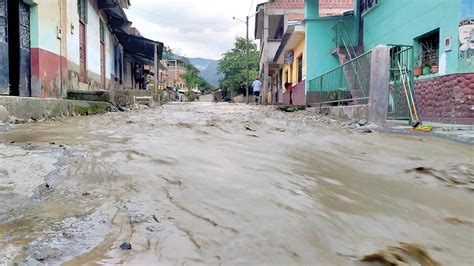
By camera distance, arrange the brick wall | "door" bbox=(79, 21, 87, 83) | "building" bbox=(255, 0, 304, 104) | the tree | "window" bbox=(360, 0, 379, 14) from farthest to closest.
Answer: the tree, "building" bbox=(255, 0, 304, 104), "window" bbox=(360, 0, 379, 14), "door" bbox=(79, 21, 87, 83), the brick wall

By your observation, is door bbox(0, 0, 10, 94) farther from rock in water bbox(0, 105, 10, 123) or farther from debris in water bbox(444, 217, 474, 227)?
debris in water bbox(444, 217, 474, 227)

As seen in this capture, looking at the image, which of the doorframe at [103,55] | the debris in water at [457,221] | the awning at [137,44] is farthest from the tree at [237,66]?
the debris in water at [457,221]

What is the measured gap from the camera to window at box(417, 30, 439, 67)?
8.40m

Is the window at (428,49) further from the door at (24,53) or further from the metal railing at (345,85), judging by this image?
the door at (24,53)

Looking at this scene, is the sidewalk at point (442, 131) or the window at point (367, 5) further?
the window at point (367, 5)

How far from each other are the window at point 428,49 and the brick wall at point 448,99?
479 mm

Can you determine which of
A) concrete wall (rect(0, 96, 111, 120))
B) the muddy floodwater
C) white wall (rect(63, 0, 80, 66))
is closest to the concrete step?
concrete wall (rect(0, 96, 111, 120))

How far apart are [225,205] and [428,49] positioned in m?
8.32

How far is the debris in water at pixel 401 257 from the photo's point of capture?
155 centimetres

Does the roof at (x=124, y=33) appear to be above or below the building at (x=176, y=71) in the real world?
below

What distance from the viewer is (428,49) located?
882cm

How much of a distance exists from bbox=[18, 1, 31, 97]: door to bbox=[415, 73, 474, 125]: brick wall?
8.19 m

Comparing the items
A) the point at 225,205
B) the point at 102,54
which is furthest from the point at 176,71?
the point at 225,205

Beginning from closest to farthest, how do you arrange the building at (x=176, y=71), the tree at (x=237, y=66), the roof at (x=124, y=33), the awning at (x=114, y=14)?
the awning at (x=114, y=14)
the roof at (x=124, y=33)
the tree at (x=237, y=66)
the building at (x=176, y=71)
